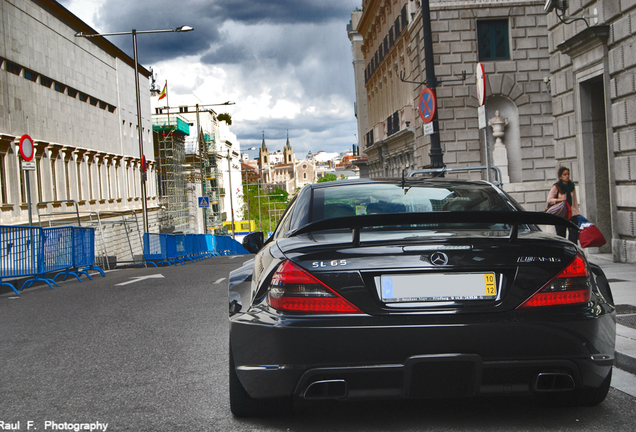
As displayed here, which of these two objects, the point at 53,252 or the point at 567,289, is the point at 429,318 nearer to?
the point at 567,289

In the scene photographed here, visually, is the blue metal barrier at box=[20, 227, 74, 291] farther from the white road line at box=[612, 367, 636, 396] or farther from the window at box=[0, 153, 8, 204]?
the window at box=[0, 153, 8, 204]

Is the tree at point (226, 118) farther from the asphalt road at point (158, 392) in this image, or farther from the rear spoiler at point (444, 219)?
the rear spoiler at point (444, 219)

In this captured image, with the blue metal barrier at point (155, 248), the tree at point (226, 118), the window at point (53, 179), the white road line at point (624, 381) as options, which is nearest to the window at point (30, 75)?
the window at point (53, 179)

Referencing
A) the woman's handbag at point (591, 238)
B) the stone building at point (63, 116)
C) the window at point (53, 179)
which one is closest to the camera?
the woman's handbag at point (591, 238)

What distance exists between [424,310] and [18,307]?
27.2ft

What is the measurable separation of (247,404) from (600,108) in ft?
40.3

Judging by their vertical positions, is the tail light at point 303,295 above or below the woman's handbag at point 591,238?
above

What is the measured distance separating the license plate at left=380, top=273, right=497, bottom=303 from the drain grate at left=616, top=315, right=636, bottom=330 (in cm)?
325

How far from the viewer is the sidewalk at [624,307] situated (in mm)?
5230

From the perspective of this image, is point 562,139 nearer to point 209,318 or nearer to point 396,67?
point 209,318

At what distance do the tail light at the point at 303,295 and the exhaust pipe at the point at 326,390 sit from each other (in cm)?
35

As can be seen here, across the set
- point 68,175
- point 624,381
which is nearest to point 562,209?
point 624,381

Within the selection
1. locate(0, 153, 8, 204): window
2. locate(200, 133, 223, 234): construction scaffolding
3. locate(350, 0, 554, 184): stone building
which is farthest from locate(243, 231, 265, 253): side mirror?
locate(200, 133, 223, 234): construction scaffolding

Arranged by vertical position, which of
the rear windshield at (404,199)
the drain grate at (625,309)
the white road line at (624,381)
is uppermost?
the rear windshield at (404,199)
